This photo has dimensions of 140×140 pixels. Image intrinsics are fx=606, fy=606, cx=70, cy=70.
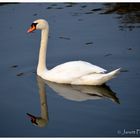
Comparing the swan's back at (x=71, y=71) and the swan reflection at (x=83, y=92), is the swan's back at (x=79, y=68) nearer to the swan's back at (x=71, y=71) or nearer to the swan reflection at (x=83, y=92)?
the swan's back at (x=71, y=71)

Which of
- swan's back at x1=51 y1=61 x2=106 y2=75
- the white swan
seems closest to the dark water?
the white swan

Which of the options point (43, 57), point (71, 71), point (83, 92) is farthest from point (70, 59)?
point (83, 92)

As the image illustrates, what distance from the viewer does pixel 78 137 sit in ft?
25.7

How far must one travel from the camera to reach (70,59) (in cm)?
1048

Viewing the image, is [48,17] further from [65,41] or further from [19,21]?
[65,41]

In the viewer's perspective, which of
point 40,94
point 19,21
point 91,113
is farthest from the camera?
point 19,21

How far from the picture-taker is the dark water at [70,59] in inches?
323

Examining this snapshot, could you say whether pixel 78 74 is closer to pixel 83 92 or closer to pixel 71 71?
pixel 71 71

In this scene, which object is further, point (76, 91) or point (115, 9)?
point (115, 9)

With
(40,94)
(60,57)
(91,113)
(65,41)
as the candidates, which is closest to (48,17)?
(65,41)

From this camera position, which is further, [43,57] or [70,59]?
[70,59]

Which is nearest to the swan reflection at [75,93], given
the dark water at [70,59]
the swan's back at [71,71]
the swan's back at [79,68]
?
the dark water at [70,59]

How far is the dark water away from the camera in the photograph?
820cm

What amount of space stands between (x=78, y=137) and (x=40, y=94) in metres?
1.66
